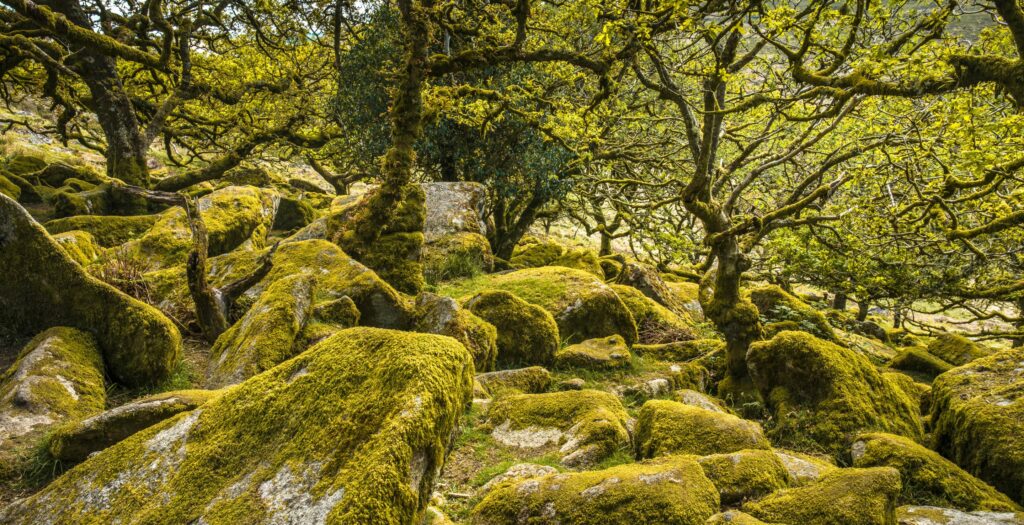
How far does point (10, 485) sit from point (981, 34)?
13451 mm

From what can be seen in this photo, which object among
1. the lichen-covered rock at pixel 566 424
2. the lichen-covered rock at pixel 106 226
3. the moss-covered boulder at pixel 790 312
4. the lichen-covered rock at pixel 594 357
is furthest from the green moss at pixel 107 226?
the moss-covered boulder at pixel 790 312

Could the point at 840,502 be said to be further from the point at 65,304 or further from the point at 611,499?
the point at 65,304

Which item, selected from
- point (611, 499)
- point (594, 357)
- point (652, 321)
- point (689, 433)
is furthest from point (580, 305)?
point (611, 499)

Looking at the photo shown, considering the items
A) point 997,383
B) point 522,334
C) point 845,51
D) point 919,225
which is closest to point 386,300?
point 522,334

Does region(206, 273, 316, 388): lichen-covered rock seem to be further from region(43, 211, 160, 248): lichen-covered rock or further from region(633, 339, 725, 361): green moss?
region(43, 211, 160, 248): lichen-covered rock

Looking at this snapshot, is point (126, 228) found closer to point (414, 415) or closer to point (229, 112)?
point (229, 112)

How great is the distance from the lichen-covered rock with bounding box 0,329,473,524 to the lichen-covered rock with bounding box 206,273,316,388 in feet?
7.59

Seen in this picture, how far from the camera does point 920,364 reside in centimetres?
1171

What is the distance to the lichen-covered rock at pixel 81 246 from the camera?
366 inches

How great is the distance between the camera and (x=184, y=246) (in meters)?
11.0

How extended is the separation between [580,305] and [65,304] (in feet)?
26.9

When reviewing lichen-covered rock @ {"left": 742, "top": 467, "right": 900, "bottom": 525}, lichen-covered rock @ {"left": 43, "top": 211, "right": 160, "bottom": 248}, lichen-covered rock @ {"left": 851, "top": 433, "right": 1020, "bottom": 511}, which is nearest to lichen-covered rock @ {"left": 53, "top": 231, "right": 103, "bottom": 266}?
lichen-covered rock @ {"left": 43, "top": 211, "right": 160, "bottom": 248}

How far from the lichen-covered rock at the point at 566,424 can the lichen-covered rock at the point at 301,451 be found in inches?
A: 83.5

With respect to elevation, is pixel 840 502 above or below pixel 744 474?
above
